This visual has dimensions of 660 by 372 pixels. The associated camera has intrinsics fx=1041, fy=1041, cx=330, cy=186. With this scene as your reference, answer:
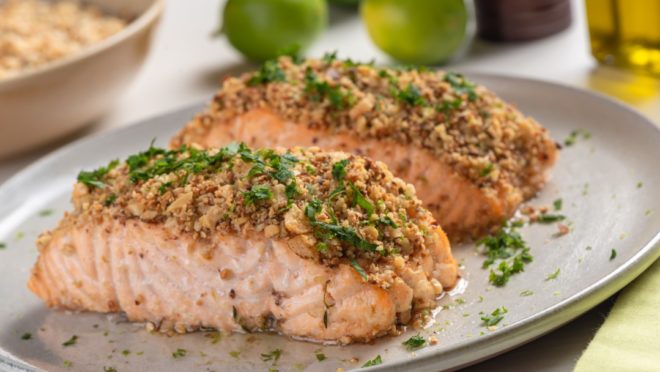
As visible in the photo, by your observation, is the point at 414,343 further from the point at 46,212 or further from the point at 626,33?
the point at 626,33

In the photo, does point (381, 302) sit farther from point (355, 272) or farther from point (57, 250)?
point (57, 250)

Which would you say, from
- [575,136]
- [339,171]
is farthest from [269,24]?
[339,171]

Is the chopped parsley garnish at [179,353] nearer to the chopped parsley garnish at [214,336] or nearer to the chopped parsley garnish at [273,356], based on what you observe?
the chopped parsley garnish at [214,336]

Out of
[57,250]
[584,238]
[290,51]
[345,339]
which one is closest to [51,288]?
[57,250]

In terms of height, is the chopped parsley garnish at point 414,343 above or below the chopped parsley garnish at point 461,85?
below

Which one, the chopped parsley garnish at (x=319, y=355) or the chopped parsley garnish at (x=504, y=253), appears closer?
the chopped parsley garnish at (x=319, y=355)

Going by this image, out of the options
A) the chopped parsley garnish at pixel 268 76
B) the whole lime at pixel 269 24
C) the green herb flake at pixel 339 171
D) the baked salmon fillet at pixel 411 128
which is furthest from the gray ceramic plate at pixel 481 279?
the whole lime at pixel 269 24

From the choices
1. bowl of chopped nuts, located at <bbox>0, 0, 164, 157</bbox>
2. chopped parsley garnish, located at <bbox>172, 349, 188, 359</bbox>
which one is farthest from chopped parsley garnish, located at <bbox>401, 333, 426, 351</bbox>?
bowl of chopped nuts, located at <bbox>0, 0, 164, 157</bbox>
